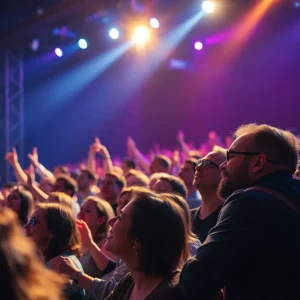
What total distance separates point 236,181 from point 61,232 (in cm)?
126

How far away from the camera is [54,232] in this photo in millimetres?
2973

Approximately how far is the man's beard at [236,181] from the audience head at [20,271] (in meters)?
1.16

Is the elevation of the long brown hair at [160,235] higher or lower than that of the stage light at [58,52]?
lower

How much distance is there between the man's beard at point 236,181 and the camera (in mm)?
2081

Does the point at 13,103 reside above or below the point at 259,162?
above

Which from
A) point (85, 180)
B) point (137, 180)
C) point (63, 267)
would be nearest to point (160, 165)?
point (85, 180)

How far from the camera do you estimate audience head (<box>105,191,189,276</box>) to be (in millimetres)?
2076

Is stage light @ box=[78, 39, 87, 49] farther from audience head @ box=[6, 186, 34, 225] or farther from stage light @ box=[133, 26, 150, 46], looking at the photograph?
audience head @ box=[6, 186, 34, 225]

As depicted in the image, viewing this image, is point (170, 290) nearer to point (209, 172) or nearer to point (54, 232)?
point (54, 232)

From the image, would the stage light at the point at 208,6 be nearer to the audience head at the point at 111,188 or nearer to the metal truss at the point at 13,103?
the audience head at the point at 111,188

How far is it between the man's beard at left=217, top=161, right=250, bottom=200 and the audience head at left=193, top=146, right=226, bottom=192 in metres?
1.20

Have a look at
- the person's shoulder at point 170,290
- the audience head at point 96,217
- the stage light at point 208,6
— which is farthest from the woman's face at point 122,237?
the stage light at point 208,6

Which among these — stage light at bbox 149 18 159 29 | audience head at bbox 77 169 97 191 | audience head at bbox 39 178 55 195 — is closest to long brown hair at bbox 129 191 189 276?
audience head at bbox 77 169 97 191

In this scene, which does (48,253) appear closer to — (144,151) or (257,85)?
(257,85)
